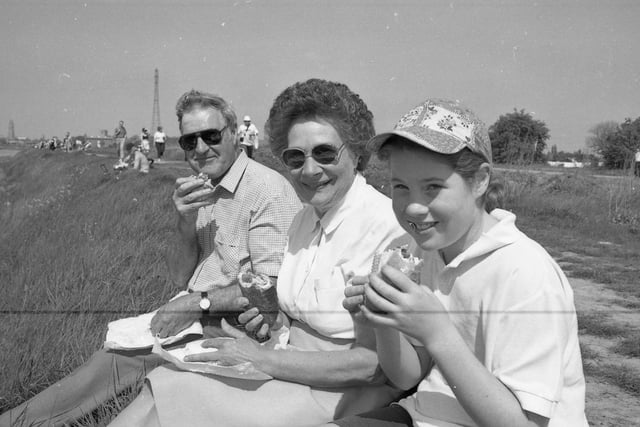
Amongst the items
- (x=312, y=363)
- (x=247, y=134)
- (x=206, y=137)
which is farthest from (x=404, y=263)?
(x=247, y=134)

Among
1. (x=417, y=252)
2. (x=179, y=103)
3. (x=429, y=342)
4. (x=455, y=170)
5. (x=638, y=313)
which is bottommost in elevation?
(x=638, y=313)

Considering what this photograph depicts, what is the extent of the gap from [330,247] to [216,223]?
80 cm

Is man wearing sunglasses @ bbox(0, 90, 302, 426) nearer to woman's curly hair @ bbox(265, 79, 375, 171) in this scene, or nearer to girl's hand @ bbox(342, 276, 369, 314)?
woman's curly hair @ bbox(265, 79, 375, 171)

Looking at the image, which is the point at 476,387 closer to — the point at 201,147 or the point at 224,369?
the point at 224,369

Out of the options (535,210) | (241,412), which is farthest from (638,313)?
(535,210)

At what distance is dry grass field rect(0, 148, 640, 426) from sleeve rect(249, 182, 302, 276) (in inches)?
16.4

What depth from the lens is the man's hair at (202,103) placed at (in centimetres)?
298

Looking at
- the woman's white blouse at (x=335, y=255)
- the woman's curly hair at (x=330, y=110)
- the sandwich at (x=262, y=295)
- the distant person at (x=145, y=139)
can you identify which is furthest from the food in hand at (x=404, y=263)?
the distant person at (x=145, y=139)

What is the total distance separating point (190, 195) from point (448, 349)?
152cm

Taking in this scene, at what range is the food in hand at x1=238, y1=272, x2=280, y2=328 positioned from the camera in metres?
2.42

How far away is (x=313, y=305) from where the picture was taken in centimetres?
211

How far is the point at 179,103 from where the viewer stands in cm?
302

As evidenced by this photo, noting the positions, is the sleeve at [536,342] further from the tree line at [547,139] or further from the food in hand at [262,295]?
the food in hand at [262,295]

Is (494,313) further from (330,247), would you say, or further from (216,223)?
(216,223)
